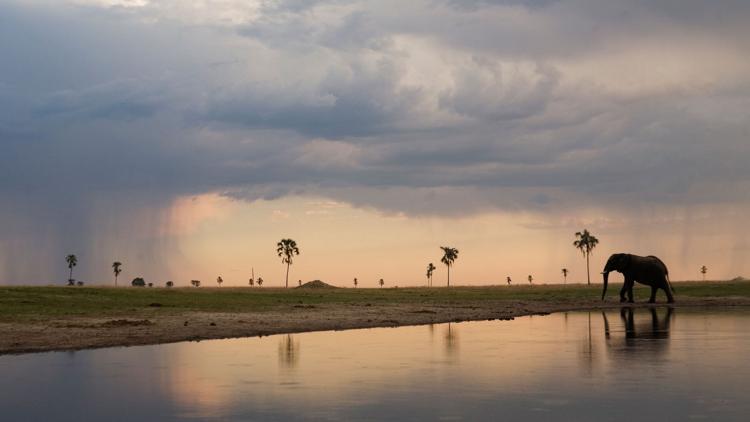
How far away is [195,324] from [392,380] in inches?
913

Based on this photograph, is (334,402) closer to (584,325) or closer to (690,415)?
(690,415)

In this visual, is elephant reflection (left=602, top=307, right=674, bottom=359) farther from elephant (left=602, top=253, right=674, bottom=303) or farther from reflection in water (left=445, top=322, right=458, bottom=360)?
elephant (left=602, top=253, right=674, bottom=303)

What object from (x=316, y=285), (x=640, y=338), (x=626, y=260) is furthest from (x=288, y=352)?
(x=316, y=285)

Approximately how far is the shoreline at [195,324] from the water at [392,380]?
2.86 meters

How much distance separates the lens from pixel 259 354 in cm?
3222

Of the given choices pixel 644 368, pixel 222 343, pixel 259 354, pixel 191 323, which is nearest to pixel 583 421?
pixel 644 368

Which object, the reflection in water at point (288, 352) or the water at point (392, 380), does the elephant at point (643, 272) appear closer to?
the water at point (392, 380)

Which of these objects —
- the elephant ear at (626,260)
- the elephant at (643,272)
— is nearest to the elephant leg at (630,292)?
the elephant at (643,272)

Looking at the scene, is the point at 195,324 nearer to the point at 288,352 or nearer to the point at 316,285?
the point at 288,352

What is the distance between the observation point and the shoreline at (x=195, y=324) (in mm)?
36188

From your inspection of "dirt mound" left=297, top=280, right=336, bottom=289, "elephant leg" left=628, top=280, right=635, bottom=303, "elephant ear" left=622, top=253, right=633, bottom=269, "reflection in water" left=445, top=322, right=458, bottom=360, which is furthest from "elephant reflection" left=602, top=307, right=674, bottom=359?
"dirt mound" left=297, top=280, right=336, bottom=289

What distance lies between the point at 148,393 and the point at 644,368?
16036mm

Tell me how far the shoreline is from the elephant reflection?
11.5 meters

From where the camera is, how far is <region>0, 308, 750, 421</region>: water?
1919 centimetres
